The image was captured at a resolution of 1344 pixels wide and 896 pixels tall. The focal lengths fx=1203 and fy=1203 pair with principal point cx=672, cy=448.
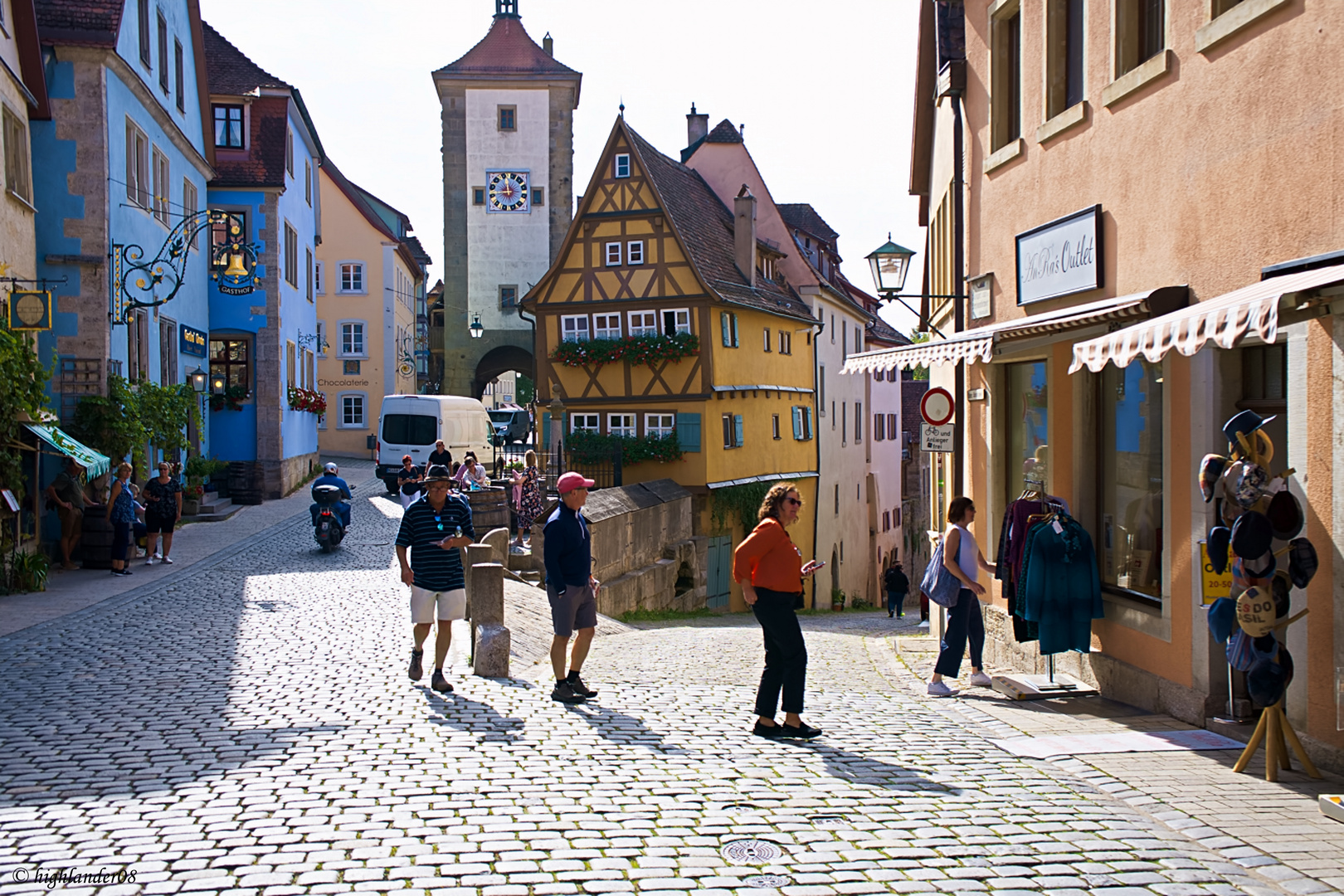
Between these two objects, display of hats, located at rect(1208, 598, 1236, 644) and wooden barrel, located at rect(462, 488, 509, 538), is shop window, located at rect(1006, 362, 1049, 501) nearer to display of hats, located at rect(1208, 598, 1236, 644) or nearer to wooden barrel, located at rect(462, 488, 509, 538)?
display of hats, located at rect(1208, 598, 1236, 644)

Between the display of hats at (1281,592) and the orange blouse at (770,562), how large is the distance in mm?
2747

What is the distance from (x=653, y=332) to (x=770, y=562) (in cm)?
2322

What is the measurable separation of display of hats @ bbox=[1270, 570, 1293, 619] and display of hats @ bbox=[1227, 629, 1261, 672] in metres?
0.20

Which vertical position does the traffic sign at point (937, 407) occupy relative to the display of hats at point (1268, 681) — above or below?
above

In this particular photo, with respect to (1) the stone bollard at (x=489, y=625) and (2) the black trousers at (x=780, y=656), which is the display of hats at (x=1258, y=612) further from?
(1) the stone bollard at (x=489, y=625)

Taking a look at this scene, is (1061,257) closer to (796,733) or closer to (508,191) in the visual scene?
(796,733)

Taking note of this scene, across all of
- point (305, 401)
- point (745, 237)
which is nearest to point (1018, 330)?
point (745, 237)

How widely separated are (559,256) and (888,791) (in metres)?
26.1

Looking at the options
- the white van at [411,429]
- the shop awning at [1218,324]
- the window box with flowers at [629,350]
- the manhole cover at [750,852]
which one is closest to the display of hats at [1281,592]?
the shop awning at [1218,324]

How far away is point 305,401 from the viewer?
3303 cm

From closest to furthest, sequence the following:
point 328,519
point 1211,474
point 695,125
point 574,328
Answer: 1. point 1211,474
2. point 328,519
3. point 574,328
4. point 695,125

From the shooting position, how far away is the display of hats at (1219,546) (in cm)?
666

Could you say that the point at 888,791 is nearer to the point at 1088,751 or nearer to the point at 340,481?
the point at 1088,751

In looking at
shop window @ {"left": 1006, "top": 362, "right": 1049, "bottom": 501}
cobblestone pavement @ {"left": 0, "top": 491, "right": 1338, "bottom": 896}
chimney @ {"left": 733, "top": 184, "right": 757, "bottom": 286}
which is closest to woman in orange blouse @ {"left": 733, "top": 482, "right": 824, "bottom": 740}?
cobblestone pavement @ {"left": 0, "top": 491, "right": 1338, "bottom": 896}
